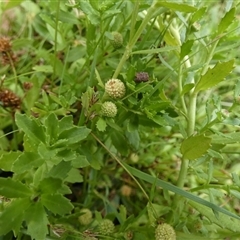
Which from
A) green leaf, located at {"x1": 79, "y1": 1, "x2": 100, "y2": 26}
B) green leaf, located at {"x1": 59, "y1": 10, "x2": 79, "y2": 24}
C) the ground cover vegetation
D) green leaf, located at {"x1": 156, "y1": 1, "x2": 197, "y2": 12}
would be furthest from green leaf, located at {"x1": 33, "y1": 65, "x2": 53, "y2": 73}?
green leaf, located at {"x1": 156, "y1": 1, "x2": 197, "y2": 12}

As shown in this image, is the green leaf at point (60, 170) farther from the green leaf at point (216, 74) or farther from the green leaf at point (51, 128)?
the green leaf at point (216, 74)

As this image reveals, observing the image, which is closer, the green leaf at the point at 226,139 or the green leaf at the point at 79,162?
the green leaf at the point at 79,162

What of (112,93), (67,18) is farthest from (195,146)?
(67,18)

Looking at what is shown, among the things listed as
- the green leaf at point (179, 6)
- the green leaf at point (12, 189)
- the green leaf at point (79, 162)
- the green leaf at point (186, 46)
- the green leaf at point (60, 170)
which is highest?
the green leaf at point (179, 6)

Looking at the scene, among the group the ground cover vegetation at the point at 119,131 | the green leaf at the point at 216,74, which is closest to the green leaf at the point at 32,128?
the ground cover vegetation at the point at 119,131

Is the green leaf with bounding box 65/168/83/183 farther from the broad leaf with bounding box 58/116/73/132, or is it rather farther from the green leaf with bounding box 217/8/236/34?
the green leaf with bounding box 217/8/236/34

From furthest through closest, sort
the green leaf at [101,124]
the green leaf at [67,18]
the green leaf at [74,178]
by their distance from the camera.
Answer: the green leaf at [67,18] → the green leaf at [74,178] → the green leaf at [101,124]
